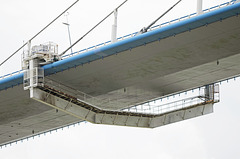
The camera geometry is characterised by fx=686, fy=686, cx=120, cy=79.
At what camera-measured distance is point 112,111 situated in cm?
6600

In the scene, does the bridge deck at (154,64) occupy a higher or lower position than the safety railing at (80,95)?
higher

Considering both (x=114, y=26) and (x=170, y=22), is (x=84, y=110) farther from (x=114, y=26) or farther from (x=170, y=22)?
(x=170, y=22)

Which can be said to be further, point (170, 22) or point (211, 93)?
point (211, 93)

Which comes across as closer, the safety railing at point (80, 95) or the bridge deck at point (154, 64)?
the bridge deck at point (154, 64)

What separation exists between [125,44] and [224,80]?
561 inches

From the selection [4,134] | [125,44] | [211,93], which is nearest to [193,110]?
[211,93]

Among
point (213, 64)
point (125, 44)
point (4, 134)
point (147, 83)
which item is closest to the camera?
point (125, 44)

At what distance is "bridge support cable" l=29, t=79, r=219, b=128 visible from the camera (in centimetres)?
6172

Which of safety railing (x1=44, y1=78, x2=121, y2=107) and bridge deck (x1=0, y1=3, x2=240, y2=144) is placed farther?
safety railing (x1=44, y1=78, x2=121, y2=107)

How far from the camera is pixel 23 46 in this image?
66250 millimetres

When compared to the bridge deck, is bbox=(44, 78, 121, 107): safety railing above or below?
below

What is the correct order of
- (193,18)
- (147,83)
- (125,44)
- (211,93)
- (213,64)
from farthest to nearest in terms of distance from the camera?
(211,93)
(147,83)
(213,64)
(125,44)
(193,18)

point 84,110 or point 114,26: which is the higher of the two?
point 114,26

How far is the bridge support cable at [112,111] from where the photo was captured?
61719mm
